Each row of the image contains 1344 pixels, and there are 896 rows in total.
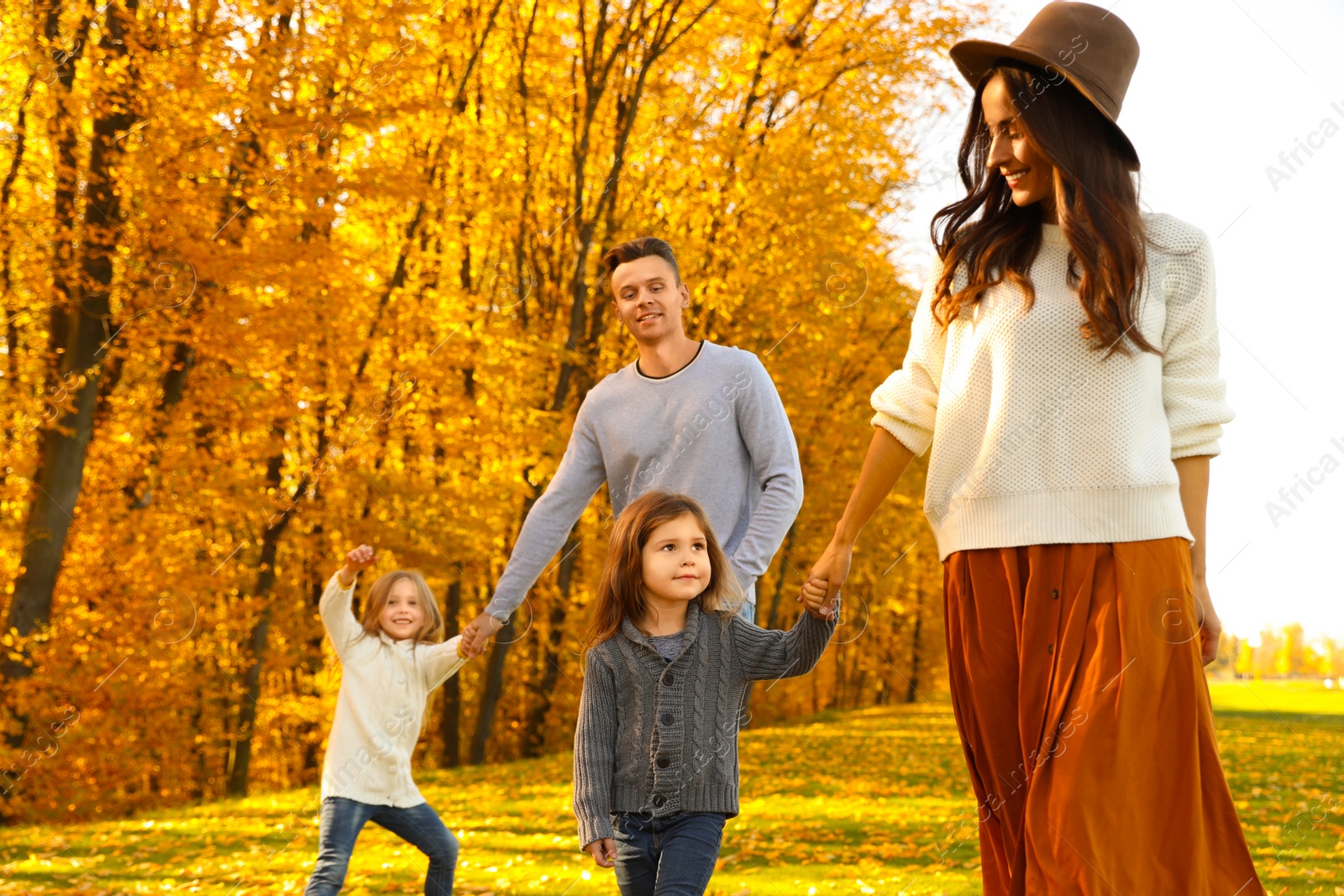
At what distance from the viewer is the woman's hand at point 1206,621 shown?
103 inches

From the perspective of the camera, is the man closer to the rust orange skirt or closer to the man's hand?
the man's hand

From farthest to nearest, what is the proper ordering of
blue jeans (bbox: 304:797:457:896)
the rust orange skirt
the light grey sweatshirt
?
blue jeans (bbox: 304:797:457:896) < the light grey sweatshirt < the rust orange skirt

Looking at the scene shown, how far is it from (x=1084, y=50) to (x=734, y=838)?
713 centimetres

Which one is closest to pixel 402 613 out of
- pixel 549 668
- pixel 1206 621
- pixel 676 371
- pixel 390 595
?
pixel 390 595

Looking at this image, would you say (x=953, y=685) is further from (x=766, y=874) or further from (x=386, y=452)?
(x=386, y=452)

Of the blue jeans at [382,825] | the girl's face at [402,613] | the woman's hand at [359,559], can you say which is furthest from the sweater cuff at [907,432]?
the girl's face at [402,613]

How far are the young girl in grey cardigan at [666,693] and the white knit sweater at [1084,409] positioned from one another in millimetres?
620

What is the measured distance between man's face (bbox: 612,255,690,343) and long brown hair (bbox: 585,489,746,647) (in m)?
0.81

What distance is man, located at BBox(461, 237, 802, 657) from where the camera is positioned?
12.8 feet

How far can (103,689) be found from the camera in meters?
12.2

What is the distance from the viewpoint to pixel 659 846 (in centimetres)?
320

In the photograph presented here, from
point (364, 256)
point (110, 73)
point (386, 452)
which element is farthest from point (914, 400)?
point (386, 452)

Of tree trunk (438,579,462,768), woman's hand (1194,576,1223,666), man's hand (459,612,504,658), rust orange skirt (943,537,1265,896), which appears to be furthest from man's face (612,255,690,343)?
tree trunk (438,579,462,768)

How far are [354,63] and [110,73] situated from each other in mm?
2241
